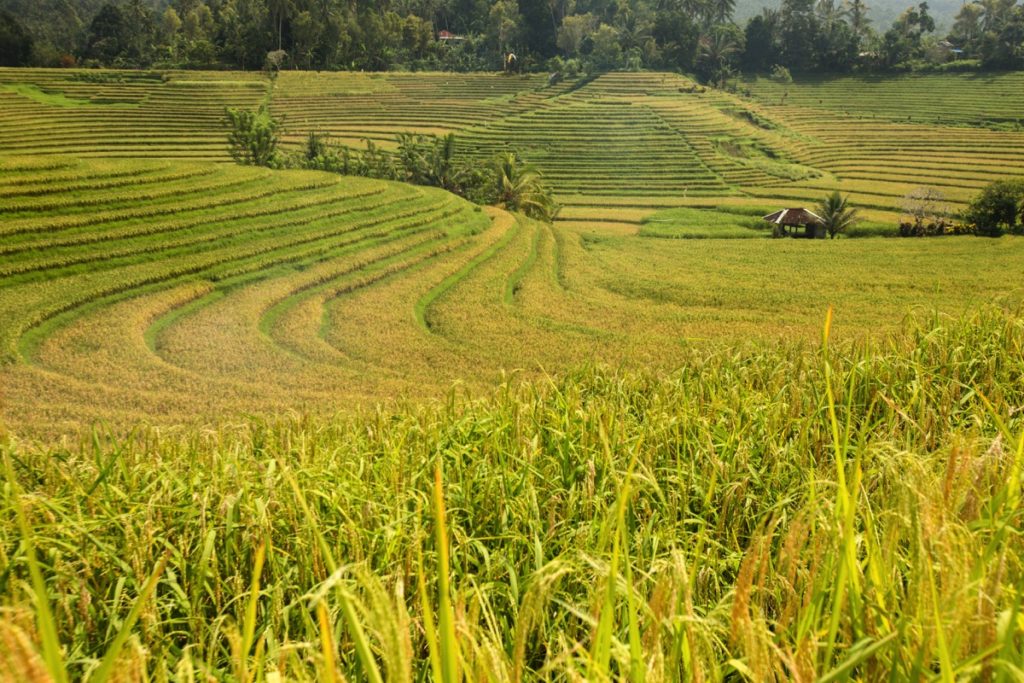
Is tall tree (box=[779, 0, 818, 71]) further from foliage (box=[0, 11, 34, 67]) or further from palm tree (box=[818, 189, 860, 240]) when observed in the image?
foliage (box=[0, 11, 34, 67])

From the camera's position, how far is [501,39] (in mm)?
56438

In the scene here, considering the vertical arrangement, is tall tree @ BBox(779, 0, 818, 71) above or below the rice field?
above

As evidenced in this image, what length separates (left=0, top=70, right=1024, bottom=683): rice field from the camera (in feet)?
3.12

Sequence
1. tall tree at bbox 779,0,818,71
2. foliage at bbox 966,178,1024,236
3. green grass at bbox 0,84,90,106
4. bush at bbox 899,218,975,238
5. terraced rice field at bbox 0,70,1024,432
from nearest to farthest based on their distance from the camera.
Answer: terraced rice field at bbox 0,70,1024,432 → foliage at bbox 966,178,1024,236 → bush at bbox 899,218,975,238 → green grass at bbox 0,84,90,106 → tall tree at bbox 779,0,818,71

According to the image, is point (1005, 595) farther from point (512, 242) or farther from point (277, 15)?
point (277, 15)

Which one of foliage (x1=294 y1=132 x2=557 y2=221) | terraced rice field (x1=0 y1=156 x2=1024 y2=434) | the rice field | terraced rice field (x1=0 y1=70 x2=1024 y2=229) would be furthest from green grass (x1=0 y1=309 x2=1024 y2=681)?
terraced rice field (x1=0 y1=70 x2=1024 y2=229)

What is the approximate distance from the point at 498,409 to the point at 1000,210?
22342 mm

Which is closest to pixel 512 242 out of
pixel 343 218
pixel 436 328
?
pixel 343 218

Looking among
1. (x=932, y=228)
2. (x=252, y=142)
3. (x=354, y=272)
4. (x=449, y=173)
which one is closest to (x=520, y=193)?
(x=449, y=173)

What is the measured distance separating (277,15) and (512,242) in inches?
1331

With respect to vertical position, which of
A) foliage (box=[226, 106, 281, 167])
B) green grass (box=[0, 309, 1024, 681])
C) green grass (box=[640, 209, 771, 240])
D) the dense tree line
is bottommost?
green grass (box=[640, 209, 771, 240])

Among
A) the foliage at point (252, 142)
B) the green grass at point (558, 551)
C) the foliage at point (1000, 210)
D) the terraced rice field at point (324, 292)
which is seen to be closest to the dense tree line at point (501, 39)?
the foliage at point (252, 142)

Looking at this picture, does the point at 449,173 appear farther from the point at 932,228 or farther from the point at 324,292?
the point at 932,228

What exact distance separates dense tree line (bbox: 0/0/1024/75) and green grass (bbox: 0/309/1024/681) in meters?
46.5
